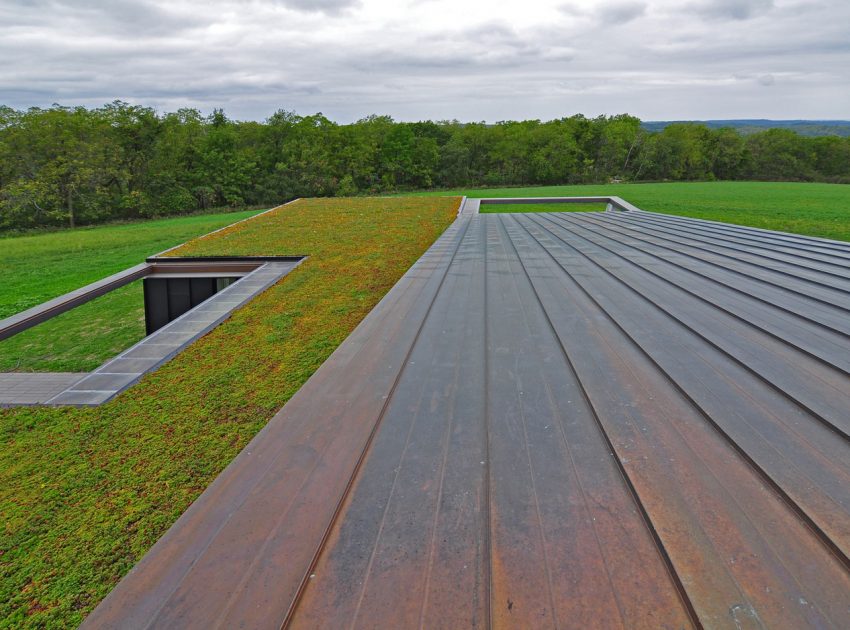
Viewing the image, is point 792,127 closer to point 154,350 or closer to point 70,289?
point 70,289

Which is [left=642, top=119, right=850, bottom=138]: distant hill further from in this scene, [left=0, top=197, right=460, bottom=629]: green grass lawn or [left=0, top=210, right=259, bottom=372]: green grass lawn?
[left=0, top=197, right=460, bottom=629]: green grass lawn

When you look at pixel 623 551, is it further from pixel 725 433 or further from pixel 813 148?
pixel 813 148

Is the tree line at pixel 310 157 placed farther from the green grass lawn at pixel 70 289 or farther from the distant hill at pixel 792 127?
the green grass lawn at pixel 70 289

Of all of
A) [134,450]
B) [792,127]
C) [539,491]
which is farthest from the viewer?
[792,127]

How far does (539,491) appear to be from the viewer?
1.34 meters

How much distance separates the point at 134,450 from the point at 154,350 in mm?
1758

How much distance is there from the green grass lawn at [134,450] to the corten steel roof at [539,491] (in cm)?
104

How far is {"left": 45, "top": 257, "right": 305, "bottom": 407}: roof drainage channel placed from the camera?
3.50 m

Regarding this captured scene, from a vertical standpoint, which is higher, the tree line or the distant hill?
the distant hill

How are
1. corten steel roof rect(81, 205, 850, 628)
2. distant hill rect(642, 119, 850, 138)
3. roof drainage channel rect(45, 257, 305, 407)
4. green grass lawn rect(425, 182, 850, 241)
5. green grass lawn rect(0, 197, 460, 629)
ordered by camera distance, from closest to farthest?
corten steel roof rect(81, 205, 850, 628)
green grass lawn rect(0, 197, 460, 629)
roof drainage channel rect(45, 257, 305, 407)
green grass lawn rect(425, 182, 850, 241)
distant hill rect(642, 119, 850, 138)

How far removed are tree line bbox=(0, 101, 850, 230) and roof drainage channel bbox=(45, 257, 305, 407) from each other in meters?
26.3

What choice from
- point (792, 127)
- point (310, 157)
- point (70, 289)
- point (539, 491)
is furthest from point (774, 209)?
point (792, 127)

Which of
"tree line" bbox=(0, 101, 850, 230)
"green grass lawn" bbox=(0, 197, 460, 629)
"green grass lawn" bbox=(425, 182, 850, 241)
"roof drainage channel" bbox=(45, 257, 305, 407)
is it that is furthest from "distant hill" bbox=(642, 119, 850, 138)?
"green grass lawn" bbox=(0, 197, 460, 629)

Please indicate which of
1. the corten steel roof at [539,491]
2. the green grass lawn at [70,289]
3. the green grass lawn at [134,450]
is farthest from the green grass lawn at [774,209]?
the green grass lawn at [134,450]
